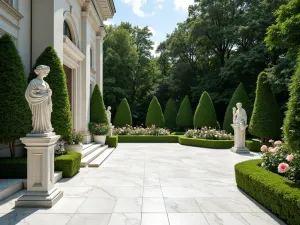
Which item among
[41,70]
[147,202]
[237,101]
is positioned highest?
[237,101]

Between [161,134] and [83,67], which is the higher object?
[83,67]

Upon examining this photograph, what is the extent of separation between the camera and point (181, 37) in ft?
108

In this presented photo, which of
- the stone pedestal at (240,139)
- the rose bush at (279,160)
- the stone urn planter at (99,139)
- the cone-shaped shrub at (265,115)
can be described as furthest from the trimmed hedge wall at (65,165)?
the cone-shaped shrub at (265,115)

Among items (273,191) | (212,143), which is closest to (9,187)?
(273,191)

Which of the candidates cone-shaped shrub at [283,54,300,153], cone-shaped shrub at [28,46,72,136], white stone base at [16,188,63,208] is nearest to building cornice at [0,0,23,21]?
cone-shaped shrub at [28,46,72,136]

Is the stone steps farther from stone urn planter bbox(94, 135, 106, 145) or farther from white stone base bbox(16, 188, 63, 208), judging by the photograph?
stone urn planter bbox(94, 135, 106, 145)

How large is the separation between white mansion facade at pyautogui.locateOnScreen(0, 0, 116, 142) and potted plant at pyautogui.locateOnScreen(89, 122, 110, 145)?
530mm

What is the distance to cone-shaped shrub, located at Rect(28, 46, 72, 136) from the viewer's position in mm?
8312

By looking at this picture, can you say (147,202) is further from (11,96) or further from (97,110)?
(97,110)

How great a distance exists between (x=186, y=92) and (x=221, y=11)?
1000 centimetres

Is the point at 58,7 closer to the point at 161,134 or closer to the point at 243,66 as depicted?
the point at 161,134

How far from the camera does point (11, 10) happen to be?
7.61 meters

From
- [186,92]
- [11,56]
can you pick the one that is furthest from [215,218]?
[186,92]

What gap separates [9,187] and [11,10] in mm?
5245
